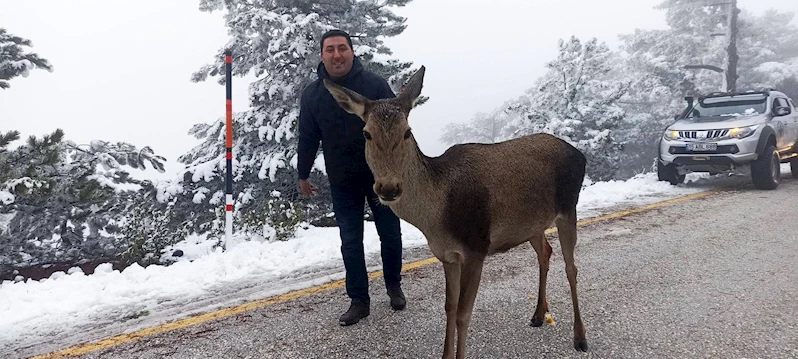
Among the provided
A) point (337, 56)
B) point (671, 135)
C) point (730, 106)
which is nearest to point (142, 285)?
point (337, 56)

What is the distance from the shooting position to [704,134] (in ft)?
33.8

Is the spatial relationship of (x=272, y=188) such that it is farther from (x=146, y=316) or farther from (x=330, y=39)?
(x=330, y=39)

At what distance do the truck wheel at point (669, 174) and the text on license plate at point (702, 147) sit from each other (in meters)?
0.79

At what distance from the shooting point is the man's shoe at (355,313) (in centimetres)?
356

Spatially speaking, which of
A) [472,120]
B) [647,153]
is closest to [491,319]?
[647,153]

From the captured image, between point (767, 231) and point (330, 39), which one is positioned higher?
point (330, 39)

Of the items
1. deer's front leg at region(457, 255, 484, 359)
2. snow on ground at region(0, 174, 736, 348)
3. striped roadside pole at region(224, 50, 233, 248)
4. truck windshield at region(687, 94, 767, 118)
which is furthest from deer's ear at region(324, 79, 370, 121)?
truck windshield at region(687, 94, 767, 118)

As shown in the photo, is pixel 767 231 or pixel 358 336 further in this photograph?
pixel 767 231

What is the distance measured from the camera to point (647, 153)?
28453mm

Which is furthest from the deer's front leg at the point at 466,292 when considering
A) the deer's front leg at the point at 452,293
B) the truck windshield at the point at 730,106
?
the truck windshield at the point at 730,106

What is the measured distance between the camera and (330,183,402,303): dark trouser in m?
3.80

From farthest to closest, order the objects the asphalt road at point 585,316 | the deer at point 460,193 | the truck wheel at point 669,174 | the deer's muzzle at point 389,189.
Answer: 1. the truck wheel at point 669,174
2. the asphalt road at point 585,316
3. the deer at point 460,193
4. the deer's muzzle at point 389,189

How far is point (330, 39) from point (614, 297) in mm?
3244

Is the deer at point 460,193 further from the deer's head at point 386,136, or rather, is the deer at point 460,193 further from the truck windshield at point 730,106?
the truck windshield at point 730,106
